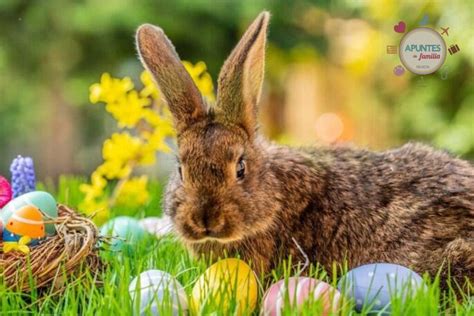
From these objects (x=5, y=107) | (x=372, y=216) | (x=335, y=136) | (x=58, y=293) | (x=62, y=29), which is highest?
(x=62, y=29)

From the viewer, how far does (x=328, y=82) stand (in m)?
6.50

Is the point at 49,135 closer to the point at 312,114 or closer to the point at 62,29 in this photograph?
the point at 62,29

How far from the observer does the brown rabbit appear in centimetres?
218

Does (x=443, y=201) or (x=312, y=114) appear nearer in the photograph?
(x=443, y=201)

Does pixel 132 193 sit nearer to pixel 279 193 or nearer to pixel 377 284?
pixel 279 193

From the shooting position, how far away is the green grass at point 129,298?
193 cm

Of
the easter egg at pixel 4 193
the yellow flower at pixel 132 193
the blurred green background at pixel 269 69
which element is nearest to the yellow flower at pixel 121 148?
the yellow flower at pixel 132 193

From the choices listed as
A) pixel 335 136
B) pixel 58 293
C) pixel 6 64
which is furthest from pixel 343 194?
A: pixel 6 64

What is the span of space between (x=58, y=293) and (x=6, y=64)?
438cm

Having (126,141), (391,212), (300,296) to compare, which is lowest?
(300,296)

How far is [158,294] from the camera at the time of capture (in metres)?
1.99

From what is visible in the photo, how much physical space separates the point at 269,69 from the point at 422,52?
150 inches

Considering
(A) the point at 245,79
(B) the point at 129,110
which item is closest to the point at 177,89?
(A) the point at 245,79

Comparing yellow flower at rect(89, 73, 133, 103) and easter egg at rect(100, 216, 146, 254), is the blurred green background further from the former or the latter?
easter egg at rect(100, 216, 146, 254)
